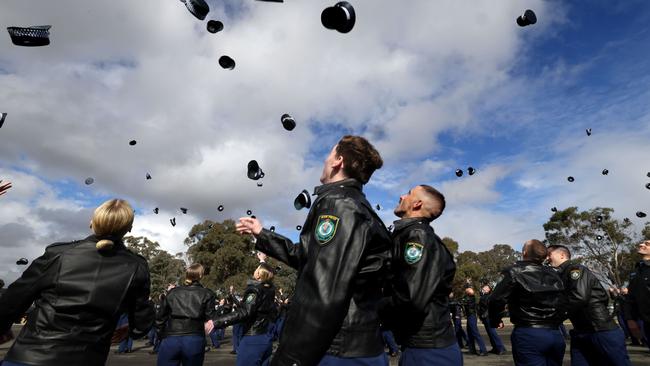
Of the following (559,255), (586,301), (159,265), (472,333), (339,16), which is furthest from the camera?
(159,265)

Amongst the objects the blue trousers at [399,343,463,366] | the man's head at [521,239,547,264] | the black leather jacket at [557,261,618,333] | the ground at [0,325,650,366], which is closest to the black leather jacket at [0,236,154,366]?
the blue trousers at [399,343,463,366]

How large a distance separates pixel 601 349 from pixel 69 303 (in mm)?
6357

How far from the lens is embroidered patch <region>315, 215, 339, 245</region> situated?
1972mm

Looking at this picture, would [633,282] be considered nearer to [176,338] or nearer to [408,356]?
[408,356]

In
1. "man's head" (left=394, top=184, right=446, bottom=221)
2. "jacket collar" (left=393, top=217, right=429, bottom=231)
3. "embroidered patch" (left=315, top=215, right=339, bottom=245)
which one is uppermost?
"man's head" (left=394, top=184, right=446, bottom=221)

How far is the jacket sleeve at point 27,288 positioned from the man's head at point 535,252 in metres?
5.18

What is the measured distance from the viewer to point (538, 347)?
16.1ft

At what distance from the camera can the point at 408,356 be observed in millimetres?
3379

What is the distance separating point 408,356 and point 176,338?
4.15 meters

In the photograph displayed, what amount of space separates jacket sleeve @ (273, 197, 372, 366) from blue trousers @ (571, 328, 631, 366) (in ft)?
17.7

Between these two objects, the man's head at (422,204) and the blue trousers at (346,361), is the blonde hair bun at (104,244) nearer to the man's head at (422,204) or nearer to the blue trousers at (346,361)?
the blue trousers at (346,361)

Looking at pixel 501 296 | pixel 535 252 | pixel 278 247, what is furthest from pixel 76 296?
pixel 535 252

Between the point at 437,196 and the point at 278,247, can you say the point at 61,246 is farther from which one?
the point at 437,196

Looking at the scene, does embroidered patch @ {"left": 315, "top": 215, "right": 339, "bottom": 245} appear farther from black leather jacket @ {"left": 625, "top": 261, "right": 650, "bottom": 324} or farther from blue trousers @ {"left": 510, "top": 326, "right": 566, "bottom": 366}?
black leather jacket @ {"left": 625, "top": 261, "right": 650, "bottom": 324}
